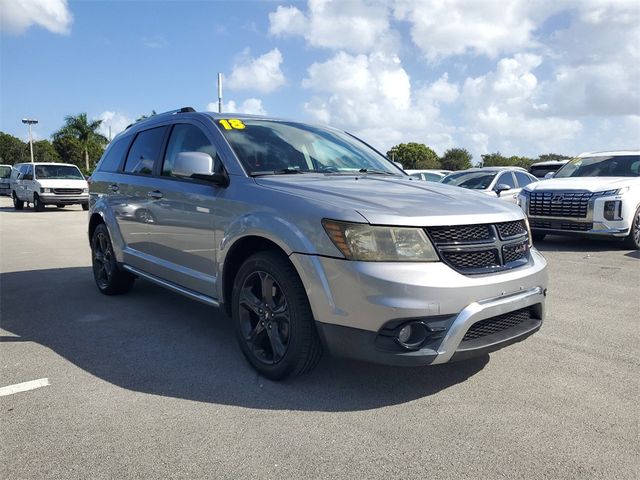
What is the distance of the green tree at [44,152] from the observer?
237 ft

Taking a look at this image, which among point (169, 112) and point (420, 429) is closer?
point (420, 429)

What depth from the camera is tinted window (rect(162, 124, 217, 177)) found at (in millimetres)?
4091

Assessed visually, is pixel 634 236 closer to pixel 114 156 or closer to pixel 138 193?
pixel 138 193

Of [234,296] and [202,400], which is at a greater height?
[234,296]

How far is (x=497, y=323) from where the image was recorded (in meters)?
3.11

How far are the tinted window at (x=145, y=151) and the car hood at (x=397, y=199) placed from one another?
5.50 feet

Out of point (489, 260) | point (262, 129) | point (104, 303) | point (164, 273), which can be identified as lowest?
point (104, 303)

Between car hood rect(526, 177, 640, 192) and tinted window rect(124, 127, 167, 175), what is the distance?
682 cm

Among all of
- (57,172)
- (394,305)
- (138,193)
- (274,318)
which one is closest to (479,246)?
(394,305)

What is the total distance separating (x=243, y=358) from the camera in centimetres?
383

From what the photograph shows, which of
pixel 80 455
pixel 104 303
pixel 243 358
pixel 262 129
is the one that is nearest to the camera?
pixel 80 455

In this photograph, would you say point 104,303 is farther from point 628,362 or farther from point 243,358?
point 628,362

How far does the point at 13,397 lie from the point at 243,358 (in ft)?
4.77

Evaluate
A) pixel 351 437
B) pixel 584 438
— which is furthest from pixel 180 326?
pixel 584 438
